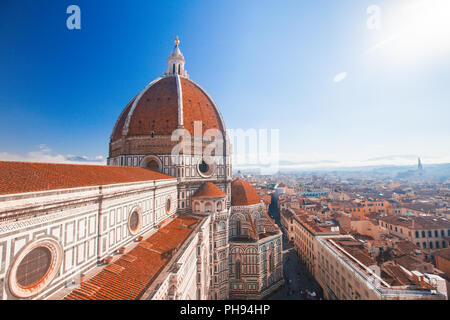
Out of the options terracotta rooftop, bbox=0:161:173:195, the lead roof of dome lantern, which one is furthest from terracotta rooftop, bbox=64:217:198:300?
the lead roof of dome lantern

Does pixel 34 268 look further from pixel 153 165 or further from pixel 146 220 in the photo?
pixel 153 165

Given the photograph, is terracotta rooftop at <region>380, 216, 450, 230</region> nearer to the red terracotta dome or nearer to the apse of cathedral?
the apse of cathedral

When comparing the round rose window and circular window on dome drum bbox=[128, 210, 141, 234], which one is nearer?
the round rose window

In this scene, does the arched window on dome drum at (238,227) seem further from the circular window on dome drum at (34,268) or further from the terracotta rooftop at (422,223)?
the terracotta rooftop at (422,223)

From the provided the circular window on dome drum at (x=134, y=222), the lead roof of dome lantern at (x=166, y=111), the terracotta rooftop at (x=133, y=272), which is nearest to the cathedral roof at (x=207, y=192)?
the lead roof of dome lantern at (x=166, y=111)

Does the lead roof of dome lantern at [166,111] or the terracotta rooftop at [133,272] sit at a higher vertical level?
the lead roof of dome lantern at [166,111]

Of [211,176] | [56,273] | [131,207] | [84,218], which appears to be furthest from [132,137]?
[56,273]

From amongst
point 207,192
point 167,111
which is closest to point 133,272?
point 207,192
